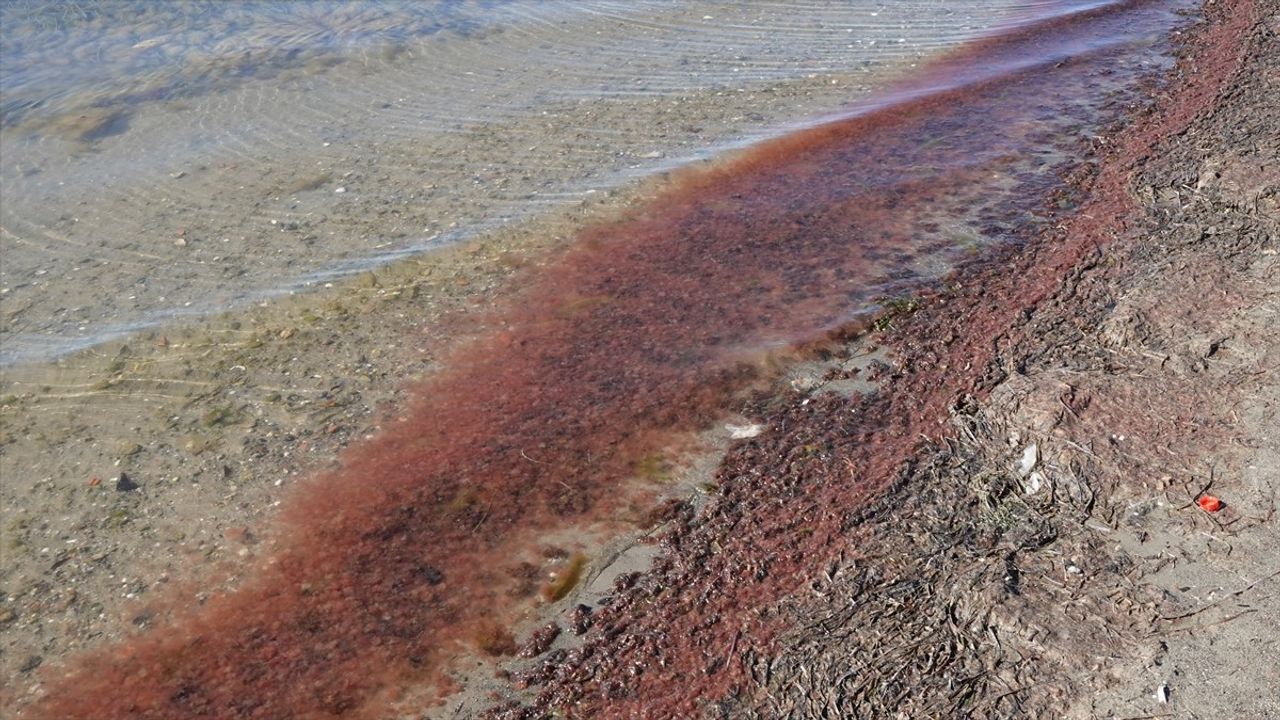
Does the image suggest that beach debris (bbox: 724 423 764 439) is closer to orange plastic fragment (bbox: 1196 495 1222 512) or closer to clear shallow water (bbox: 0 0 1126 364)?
orange plastic fragment (bbox: 1196 495 1222 512)

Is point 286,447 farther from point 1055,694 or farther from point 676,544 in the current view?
point 1055,694

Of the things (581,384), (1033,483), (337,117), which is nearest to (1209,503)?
(1033,483)

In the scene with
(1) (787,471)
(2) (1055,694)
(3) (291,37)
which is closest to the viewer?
(2) (1055,694)

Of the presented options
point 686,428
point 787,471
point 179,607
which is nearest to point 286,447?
point 179,607

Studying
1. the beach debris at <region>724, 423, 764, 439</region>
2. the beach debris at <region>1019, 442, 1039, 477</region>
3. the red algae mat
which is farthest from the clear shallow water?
the beach debris at <region>1019, 442, 1039, 477</region>

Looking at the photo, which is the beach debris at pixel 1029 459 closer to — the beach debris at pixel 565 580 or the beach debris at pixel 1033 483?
the beach debris at pixel 1033 483

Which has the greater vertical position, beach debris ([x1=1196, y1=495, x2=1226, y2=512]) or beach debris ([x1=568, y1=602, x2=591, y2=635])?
beach debris ([x1=1196, y1=495, x2=1226, y2=512])

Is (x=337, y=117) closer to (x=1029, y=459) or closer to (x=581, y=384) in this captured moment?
(x=581, y=384)
